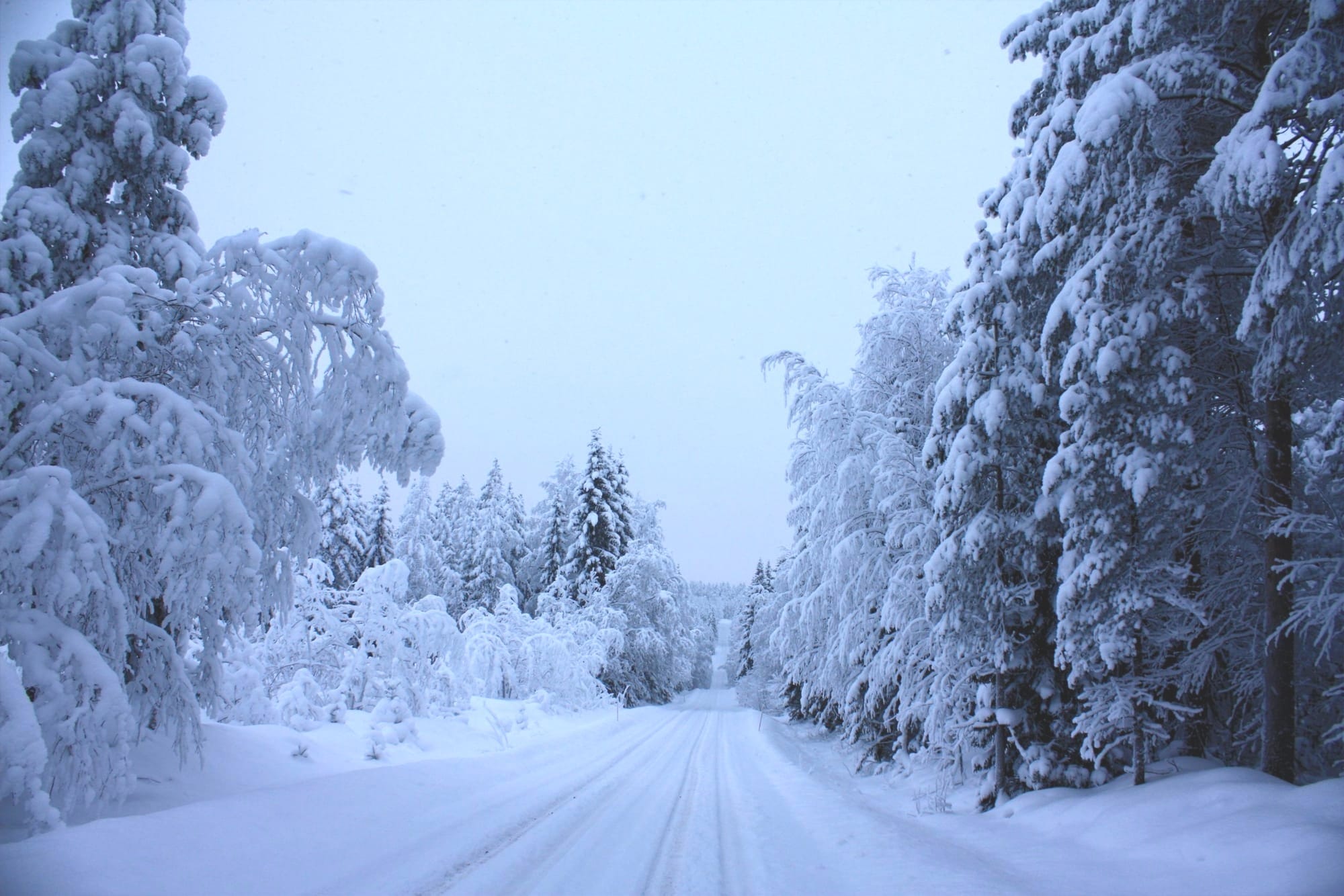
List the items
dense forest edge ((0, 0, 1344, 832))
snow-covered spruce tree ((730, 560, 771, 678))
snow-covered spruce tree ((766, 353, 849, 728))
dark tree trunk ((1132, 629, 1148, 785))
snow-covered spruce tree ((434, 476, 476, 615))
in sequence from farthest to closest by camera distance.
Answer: snow-covered spruce tree ((730, 560, 771, 678)), snow-covered spruce tree ((434, 476, 476, 615)), snow-covered spruce tree ((766, 353, 849, 728)), dark tree trunk ((1132, 629, 1148, 785)), dense forest edge ((0, 0, 1344, 832))

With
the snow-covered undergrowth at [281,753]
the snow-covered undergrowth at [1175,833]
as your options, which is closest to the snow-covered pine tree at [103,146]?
the snow-covered undergrowth at [281,753]

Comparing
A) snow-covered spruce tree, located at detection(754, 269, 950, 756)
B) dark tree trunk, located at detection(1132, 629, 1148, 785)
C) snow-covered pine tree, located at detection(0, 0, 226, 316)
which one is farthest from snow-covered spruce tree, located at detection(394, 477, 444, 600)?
dark tree trunk, located at detection(1132, 629, 1148, 785)

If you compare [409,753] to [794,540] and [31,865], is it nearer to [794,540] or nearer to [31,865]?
[31,865]

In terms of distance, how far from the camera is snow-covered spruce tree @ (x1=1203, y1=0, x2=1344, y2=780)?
571cm

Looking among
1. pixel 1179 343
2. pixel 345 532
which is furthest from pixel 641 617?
pixel 1179 343

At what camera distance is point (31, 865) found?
14.3ft

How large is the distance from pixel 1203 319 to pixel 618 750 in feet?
47.0

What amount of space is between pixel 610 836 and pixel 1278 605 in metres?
7.42

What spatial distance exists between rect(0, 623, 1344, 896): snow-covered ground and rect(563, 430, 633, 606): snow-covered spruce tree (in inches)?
1059

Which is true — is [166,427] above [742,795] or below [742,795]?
above

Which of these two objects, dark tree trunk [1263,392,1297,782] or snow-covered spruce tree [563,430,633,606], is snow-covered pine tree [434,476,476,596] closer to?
snow-covered spruce tree [563,430,633,606]

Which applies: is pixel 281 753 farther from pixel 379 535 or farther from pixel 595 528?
pixel 379 535

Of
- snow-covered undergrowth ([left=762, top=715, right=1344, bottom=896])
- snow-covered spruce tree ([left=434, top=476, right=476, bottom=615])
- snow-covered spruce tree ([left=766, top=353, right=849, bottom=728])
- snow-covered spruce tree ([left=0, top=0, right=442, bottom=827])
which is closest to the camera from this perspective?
snow-covered undergrowth ([left=762, top=715, right=1344, bottom=896])

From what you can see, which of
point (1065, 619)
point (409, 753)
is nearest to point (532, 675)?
point (409, 753)
